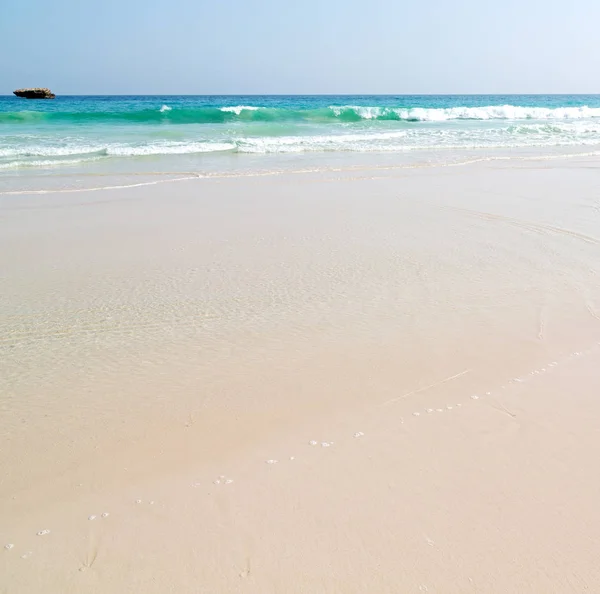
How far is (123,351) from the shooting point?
381cm

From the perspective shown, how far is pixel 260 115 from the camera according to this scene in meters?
34.9

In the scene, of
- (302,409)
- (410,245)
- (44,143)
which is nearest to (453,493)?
(302,409)

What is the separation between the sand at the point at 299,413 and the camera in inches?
84.6

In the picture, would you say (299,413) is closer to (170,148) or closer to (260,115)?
(170,148)

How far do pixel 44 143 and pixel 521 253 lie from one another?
51.8 ft

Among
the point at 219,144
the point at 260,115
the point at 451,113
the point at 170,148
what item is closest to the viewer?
the point at 170,148

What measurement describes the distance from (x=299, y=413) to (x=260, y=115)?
1333 inches

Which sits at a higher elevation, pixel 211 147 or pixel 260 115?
pixel 211 147

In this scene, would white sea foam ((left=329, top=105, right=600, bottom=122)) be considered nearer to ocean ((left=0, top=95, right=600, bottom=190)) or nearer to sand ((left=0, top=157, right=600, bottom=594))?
ocean ((left=0, top=95, right=600, bottom=190))

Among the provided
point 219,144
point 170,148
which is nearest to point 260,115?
point 219,144

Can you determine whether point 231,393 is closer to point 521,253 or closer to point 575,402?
point 575,402

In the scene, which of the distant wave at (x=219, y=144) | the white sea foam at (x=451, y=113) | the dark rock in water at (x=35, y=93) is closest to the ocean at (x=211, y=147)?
Answer: the distant wave at (x=219, y=144)

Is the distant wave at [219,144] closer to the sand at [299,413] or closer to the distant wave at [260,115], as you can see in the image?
the distant wave at [260,115]

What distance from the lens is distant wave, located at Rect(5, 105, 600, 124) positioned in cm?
2976
